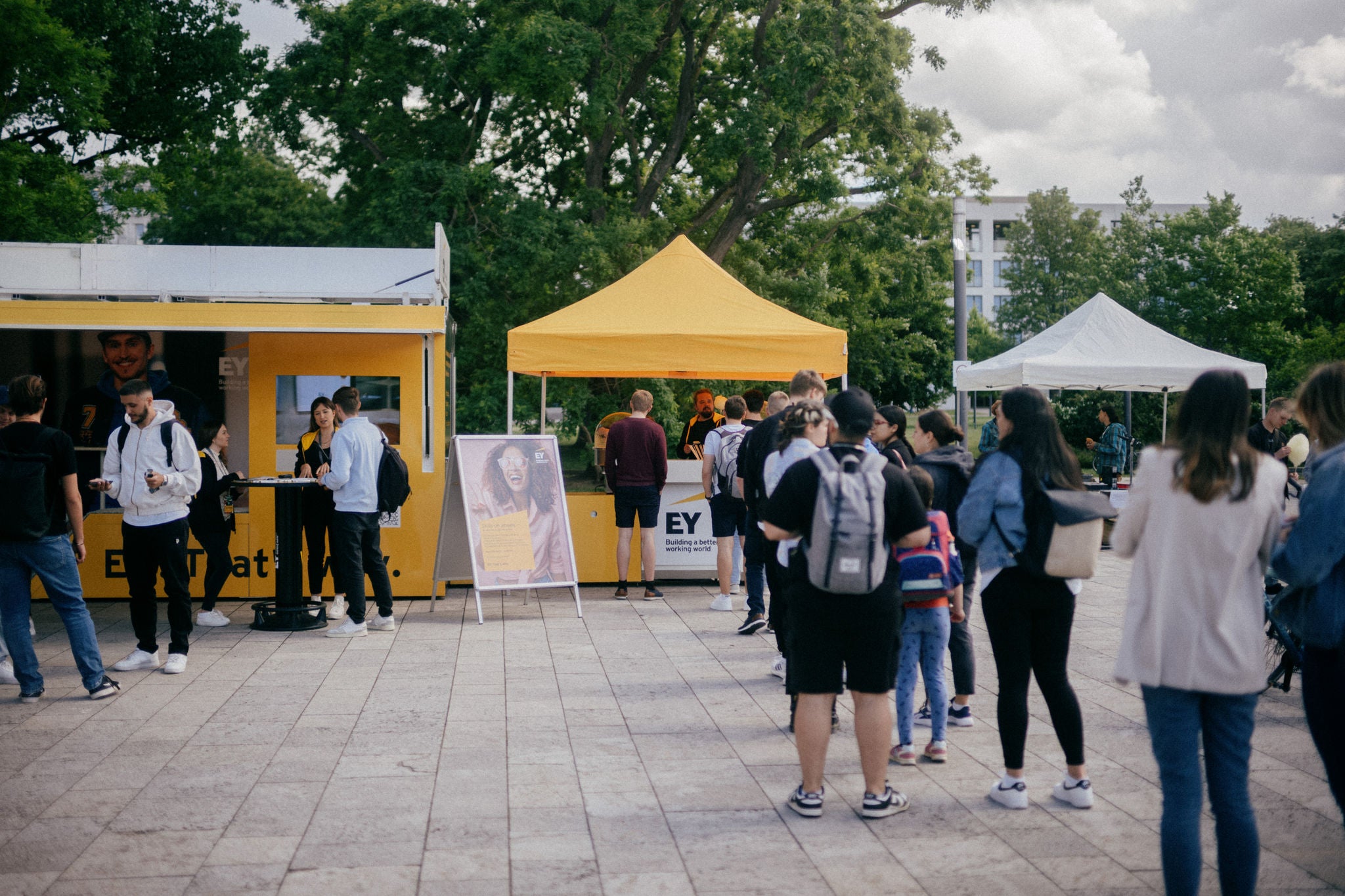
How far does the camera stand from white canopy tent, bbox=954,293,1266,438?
14055mm

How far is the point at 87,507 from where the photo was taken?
10.7 meters

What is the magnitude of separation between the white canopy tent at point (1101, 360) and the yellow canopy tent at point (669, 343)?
4744mm

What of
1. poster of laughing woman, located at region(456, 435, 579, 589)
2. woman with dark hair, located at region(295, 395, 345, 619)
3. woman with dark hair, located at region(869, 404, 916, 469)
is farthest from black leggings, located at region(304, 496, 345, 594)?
woman with dark hair, located at region(869, 404, 916, 469)

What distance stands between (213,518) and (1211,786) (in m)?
7.43

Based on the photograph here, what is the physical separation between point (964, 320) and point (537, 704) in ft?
37.8

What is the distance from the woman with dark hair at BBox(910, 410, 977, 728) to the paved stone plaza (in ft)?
0.60

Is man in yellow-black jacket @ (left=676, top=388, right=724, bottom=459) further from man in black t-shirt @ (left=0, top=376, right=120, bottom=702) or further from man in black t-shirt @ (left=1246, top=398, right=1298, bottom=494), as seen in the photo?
man in black t-shirt @ (left=0, top=376, right=120, bottom=702)

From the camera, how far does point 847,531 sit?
4062 millimetres

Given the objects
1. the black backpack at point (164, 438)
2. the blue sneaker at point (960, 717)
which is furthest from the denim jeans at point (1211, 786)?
the black backpack at point (164, 438)

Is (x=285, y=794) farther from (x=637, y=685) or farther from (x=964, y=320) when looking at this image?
(x=964, y=320)

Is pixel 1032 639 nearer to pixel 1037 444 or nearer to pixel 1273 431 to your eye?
pixel 1037 444

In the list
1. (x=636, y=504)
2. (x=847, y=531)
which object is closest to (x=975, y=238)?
(x=636, y=504)

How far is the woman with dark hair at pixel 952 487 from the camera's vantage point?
5.44 meters

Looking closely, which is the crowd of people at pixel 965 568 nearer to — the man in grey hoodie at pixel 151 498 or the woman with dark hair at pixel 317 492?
the man in grey hoodie at pixel 151 498
